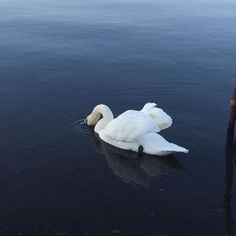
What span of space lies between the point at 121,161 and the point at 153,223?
4.47 m

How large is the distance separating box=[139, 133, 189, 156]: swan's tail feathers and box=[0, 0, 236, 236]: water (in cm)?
42

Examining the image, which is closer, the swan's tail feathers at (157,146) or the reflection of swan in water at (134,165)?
the reflection of swan in water at (134,165)

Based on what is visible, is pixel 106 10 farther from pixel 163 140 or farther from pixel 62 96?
pixel 163 140

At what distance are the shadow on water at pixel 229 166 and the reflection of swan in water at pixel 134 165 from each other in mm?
1924

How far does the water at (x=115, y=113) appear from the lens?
16.4 metres

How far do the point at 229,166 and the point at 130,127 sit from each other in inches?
167

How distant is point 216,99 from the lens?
26328 mm

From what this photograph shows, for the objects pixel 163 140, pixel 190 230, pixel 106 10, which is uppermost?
pixel 106 10

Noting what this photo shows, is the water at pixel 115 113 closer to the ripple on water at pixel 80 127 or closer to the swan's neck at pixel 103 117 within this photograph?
the ripple on water at pixel 80 127

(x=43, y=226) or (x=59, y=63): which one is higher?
(x=59, y=63)

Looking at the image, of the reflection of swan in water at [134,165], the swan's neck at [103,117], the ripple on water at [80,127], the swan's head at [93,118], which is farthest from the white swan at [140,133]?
the swan's head at [93,118]

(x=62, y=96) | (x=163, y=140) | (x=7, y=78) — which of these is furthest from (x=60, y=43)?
(x=163, y=140)

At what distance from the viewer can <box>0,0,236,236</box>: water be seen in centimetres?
1644

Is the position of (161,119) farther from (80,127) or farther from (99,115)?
(80,127)
